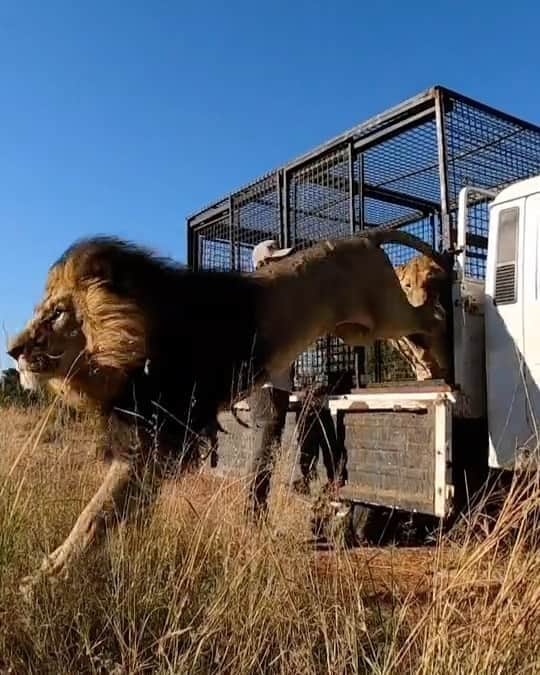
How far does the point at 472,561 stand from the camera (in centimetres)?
211

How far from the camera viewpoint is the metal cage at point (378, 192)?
16.2 feet

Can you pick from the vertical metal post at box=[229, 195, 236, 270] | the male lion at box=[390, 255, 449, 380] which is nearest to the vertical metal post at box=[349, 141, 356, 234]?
the male lion at box=[390, 255, 449, 380]

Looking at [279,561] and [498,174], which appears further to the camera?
[498,174]

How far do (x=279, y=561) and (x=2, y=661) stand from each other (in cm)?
84

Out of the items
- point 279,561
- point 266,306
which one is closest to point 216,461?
point 266,306

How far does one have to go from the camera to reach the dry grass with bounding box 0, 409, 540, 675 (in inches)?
74.8

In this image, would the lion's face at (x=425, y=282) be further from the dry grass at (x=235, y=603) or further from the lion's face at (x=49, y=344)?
the lion's face at (x=49, y=344)

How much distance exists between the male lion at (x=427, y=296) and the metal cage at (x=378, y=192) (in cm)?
21

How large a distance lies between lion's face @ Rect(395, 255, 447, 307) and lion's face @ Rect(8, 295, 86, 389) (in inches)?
89.8

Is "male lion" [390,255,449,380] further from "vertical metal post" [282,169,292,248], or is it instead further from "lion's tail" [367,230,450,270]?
"vertical metal post" [282,169,292,248]

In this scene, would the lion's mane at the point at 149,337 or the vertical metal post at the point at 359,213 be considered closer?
the lion's mane at the point at 149,337

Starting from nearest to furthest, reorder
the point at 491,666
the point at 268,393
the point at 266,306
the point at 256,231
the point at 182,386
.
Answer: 1. the point at 491,666
2. the point at 182,386
3. the point at 266,306
4. the point at 268,393
5. the point at 256,231

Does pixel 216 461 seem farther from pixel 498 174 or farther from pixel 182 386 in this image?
pixel 498 174

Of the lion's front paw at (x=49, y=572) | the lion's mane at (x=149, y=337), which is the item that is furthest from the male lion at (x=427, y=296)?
the lion's front paw at (x=49, y=572)
